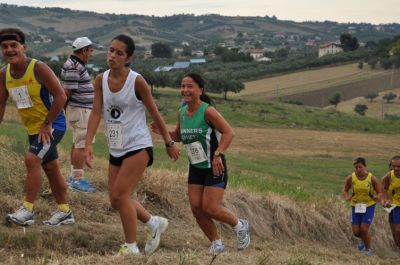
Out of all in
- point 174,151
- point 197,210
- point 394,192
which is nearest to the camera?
point 174,151

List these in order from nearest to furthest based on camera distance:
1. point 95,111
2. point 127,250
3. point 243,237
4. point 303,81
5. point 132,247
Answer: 1. point 127,250
2. point 132,247
3. point 95,111
4. point 243,237
5. point 303,81

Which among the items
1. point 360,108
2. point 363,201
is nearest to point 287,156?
point 363,201

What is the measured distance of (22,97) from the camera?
6168 millimetres

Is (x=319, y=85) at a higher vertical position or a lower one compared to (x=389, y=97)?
higher

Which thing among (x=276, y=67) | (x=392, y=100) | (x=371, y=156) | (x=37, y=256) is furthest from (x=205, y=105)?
(x=276, y=67)

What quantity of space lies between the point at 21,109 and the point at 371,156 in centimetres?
3040

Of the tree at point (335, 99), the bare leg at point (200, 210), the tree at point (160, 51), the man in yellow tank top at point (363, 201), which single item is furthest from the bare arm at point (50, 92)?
the tree at point (160, 51)

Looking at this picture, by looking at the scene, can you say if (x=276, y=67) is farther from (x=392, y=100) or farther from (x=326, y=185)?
(x=326, y=185)

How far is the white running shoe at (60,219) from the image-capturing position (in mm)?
6527

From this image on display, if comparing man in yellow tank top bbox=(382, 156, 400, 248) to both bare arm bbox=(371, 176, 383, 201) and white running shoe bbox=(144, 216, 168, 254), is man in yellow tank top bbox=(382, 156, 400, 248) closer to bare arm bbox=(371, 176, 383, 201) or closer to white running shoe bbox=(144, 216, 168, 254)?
bare arm bbox=(371, 176, 383, 201)

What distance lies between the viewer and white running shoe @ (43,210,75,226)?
6.53 meters

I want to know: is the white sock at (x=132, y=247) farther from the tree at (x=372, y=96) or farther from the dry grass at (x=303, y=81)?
the tree at (x=372, y=96)

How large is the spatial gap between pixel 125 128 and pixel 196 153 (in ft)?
3.59

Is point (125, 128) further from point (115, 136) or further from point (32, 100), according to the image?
point (32, 100)
